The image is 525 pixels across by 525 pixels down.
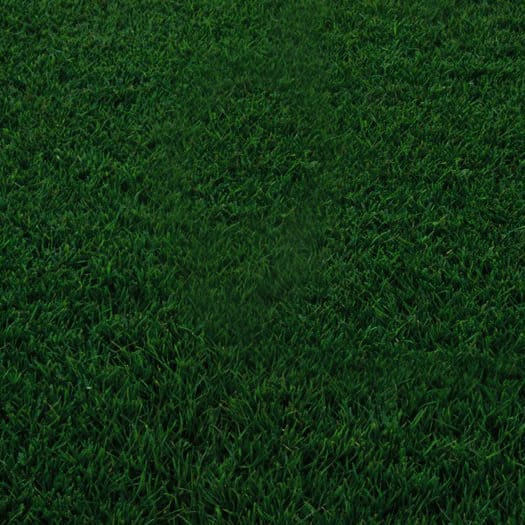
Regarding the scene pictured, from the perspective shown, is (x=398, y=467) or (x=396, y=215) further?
(x=396, y=215)

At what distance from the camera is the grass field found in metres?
2.41

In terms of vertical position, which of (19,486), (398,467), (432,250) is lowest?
(19,486)

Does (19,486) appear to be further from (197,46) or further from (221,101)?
(197,46)

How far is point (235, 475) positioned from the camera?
242 cm

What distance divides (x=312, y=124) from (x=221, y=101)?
1.70ft

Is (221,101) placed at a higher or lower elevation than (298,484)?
higher

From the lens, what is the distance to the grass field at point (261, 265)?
7.92 feet

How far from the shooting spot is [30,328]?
9.43 feet

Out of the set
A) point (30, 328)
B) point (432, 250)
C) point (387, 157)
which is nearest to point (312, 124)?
point (387, 157)

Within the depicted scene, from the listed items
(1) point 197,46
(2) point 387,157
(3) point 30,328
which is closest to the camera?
(3) point 30,328

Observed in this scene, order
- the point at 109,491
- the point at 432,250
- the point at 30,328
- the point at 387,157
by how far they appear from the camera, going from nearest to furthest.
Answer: the point at 109,491, the point at 30,328, the point at 432,250, the point at 387,157

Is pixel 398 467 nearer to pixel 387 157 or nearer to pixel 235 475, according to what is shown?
pixel 235 475

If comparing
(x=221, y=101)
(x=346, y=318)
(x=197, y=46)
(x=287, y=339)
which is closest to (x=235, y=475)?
(x=287, y=339)

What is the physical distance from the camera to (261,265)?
125 inches
